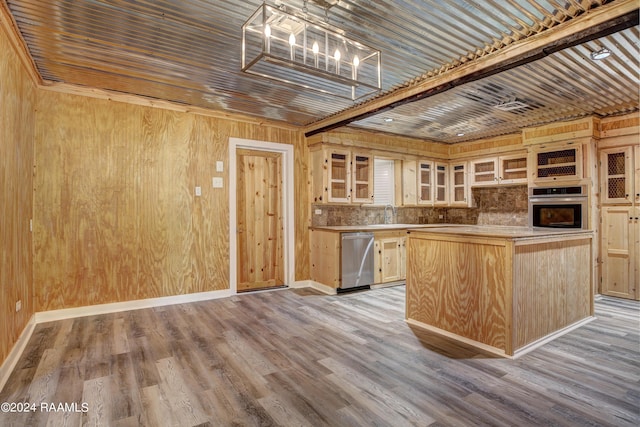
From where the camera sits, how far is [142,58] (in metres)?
3.13

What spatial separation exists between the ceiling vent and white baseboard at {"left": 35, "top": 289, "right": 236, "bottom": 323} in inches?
175

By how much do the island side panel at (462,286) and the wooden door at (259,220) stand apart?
2.41 metres

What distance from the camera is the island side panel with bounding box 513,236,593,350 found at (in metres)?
2.90

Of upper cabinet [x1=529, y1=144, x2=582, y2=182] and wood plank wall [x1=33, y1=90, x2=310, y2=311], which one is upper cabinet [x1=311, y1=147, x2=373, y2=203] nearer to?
wood plank wall [x1=33, y1=90, x2=310, y2=311]

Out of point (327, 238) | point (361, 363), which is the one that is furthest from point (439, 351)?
point (327, 238)

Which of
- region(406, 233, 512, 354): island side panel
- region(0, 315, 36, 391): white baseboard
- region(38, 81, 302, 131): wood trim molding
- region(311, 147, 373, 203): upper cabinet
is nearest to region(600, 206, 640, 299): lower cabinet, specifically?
region(406, 233, 512, 354): island side panel

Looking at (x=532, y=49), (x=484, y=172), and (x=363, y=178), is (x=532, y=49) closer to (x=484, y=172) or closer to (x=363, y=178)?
(x=363, y=178)

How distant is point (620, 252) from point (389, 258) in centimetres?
324

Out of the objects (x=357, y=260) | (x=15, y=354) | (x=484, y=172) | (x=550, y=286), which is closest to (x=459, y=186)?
(x=484, y=172)

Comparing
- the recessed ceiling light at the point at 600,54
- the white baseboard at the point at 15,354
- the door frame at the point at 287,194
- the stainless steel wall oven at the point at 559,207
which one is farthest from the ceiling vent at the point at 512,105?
the white baseboard at the point at 15,354

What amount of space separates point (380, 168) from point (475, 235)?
3727 mm

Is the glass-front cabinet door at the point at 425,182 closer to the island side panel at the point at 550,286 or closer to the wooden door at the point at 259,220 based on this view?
the wooden door at the point at 259,220

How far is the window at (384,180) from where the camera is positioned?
652 cm

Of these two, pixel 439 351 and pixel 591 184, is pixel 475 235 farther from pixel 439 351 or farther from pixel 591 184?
pixel 591 184
